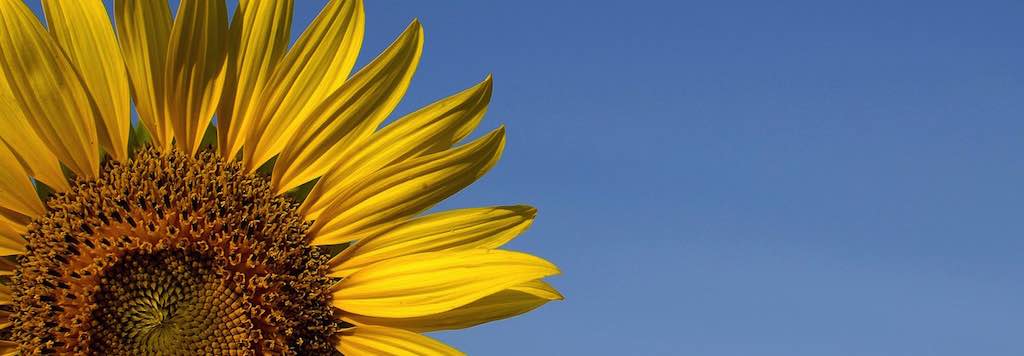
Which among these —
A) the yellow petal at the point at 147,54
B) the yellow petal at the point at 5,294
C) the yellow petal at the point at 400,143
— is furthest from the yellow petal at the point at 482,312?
the yellow petal at the point at 5,294

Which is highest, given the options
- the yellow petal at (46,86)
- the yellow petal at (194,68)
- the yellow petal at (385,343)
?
the yellow petal at (194,68)

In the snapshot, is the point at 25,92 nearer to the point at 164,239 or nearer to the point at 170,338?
the point at 164,239

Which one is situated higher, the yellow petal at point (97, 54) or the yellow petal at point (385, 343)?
the yellow petal at point (97, 54)

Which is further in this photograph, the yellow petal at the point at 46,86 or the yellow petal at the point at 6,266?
the yellow petal at the point at 6,266

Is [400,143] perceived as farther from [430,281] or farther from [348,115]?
[430,281]

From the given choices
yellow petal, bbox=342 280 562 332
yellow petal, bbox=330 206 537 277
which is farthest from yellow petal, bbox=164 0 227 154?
yellow petal, bbox=342 280 562 332

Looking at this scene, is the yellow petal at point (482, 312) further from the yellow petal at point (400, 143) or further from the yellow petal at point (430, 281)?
the yellow petal at point (400, 143)

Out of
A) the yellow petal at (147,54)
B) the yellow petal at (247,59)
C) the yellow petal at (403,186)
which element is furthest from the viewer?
the yellow petal at (403,186)
